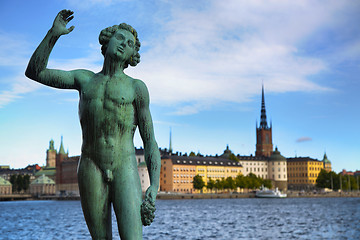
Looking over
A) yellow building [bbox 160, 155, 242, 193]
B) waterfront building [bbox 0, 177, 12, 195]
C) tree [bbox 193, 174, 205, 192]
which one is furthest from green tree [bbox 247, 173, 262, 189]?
waterfront building [bbox 0, 177, 12, 195]

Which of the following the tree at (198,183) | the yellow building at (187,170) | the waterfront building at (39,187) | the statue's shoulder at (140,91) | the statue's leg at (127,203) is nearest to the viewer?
the statue's leg at (127,203)

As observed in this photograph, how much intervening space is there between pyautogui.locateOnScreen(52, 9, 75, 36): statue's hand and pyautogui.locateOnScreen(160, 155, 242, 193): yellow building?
135m

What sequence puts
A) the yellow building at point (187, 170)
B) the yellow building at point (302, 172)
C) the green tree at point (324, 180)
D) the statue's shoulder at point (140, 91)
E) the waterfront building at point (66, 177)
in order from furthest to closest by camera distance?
the yellow building at point (302, 172) → the waterfront building at point (66, 177) → the green tree at point (324, 180) → the yellow building at point (187, 170) → the statue's shoulder at point (140, 91)

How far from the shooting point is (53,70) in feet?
13.0

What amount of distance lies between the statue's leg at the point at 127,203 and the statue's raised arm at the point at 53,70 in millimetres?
808

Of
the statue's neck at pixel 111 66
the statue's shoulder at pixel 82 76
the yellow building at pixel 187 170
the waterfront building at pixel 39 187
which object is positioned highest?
the yellow building at pixel 187 170

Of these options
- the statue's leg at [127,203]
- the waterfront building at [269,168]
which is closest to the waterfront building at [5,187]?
the waterfront building at [269,168]

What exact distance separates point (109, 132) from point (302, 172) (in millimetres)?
181873

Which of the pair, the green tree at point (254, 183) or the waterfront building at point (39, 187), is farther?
the waterfront building at point (39, 187)

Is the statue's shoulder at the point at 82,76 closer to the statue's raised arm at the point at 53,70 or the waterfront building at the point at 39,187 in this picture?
the statue's raised arm at the point at 53,70

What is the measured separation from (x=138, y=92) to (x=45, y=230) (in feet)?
132

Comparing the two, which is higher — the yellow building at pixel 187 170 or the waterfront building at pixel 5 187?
the yellow building at pixel 187 170

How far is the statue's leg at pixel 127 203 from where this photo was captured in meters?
3.81

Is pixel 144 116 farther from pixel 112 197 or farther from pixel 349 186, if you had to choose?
pixel 349 186
